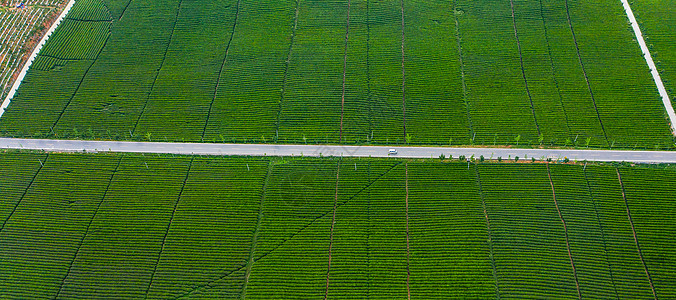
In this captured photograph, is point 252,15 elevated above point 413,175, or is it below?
above

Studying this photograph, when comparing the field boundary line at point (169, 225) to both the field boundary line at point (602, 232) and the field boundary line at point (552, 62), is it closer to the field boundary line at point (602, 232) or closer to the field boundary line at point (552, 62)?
the field boundary line at point (602, 232)

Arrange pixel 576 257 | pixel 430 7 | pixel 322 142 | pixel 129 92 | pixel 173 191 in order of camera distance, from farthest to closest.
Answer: pixel 430 7, pixel 129 92, pixel 322 142, pixel 173 191, pixel 576 257

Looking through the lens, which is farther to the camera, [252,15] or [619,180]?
[252,15]

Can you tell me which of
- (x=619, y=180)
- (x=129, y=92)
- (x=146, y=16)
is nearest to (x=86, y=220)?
(x=129, y=92)

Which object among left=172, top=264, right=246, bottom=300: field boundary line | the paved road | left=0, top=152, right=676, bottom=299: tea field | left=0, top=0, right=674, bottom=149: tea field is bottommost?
left=172, top=264, right=246, bottom=300: field boundary line

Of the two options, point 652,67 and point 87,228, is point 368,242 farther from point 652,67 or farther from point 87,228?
point 652,67

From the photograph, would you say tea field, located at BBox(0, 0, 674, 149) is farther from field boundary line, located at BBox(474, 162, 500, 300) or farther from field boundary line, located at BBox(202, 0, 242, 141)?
field boundary line, located at BBox(474, 162, 500, 300)

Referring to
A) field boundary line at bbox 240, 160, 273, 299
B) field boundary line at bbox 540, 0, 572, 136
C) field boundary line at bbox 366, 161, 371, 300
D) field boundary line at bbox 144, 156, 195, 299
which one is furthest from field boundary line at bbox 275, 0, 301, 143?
field boundary line at bbox 540, 0, 572, 136

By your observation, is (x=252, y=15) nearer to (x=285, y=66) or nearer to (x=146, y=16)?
(x=285, y=66)
